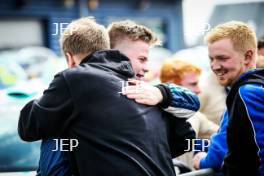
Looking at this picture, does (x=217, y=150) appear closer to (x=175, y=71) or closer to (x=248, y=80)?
(x=248, y=80)

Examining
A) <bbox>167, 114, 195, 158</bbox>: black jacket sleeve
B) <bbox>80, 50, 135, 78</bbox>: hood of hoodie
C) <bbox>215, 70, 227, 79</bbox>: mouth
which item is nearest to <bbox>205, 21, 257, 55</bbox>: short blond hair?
<bbox>215, 70, 227, 79</bbox>: mouth

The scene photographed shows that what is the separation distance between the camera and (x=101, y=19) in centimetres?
1670

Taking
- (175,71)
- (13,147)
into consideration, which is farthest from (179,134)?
(175,71)

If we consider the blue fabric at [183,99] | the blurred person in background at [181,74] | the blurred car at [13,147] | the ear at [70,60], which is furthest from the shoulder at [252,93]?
the blurred person in background at [181,74]

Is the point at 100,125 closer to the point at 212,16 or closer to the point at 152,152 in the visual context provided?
the point at 152,152

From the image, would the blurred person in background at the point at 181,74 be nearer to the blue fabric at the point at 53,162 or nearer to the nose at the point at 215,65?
the nose at the point at 215,65

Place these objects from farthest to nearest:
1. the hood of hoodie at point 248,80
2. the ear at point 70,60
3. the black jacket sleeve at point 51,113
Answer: the hood of hoodie at point 248,80 → the ear at point 70,60 → the black jacket sleeve at point 51,113

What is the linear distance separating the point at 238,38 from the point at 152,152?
0.96 meters

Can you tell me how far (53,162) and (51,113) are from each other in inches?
8.8

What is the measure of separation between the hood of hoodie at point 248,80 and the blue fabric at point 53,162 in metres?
0.85

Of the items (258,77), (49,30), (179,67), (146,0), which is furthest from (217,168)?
(146,0)

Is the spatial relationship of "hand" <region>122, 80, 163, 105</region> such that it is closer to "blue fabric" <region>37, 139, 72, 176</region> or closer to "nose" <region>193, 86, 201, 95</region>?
"blue fabric" <region>37, 139, 72, 176</region>

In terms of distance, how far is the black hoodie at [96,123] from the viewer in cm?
225

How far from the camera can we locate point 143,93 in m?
2.41
